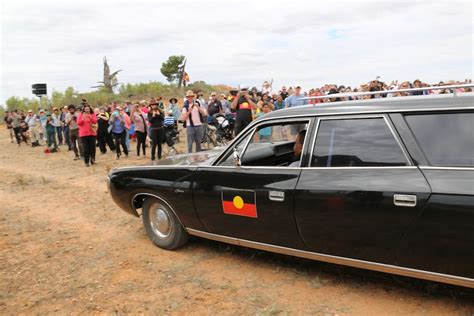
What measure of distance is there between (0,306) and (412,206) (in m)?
3.61

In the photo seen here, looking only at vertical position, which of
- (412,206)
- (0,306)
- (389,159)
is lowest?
(0,306)

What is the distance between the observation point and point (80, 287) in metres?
3.96

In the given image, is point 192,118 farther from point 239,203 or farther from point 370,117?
point 370,117

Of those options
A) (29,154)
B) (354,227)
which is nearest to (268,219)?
(354,227)

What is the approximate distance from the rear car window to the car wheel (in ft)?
8.72

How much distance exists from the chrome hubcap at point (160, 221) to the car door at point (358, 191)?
6.05 ft

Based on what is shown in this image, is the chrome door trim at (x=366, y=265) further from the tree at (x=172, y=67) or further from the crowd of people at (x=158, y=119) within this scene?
the tree at (x=172, y=67)

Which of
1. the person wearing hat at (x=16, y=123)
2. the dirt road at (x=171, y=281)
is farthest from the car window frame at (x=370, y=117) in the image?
the person wearing hat at (x=16, y=123)

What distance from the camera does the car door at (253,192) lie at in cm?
350

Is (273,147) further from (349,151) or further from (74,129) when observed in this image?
(74,129)

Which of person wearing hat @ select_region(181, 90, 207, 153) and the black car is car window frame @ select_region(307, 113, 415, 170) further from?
person wearing hat @ select_region(181, 90, 207, 153)

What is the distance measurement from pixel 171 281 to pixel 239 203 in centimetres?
102

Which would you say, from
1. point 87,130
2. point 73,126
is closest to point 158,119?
point 87,130

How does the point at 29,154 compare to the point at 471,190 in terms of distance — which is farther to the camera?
the point at 29,154
